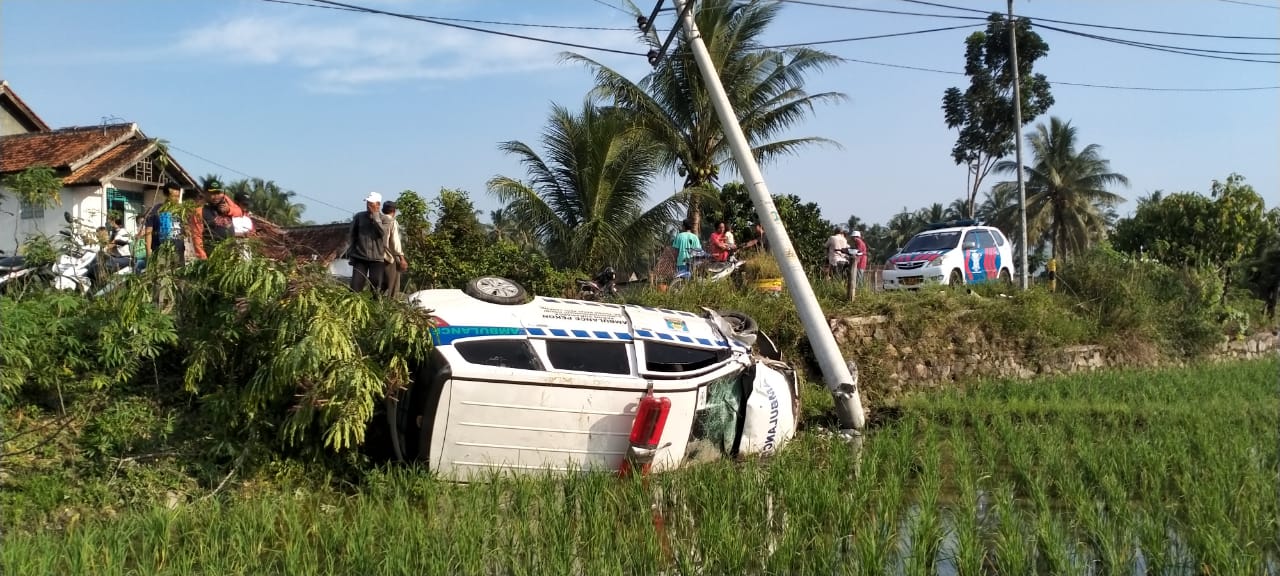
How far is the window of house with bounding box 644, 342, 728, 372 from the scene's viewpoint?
8.64 metres

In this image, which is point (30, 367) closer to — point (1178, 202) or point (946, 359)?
point (946, 359)

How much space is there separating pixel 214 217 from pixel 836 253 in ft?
37.0

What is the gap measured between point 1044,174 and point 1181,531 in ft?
113

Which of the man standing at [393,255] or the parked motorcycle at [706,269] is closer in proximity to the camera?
the man standing at [393,255]

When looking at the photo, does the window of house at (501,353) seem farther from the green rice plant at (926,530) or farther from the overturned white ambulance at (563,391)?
the green rice plant at (926,530)

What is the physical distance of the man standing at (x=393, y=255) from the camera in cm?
996

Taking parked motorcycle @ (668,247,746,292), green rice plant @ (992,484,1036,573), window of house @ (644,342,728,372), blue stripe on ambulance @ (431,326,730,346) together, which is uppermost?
parked motorcycle @ (668,247,746,292)

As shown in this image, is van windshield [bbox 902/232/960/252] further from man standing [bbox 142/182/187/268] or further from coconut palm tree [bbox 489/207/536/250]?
man standing [bbox 142/182/187/268]

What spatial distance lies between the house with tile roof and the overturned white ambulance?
14.9 meters

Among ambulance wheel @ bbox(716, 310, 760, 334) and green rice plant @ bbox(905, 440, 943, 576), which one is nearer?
green rice plant @ bbox(905, 440, 943, 576)

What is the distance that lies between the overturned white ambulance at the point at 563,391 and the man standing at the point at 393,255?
1.77m

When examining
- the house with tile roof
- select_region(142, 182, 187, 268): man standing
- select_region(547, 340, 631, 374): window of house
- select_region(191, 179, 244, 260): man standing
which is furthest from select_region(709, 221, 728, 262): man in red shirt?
the house with tile roof

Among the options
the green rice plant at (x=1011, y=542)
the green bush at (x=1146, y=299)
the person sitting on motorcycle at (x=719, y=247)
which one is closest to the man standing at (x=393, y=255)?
the green rice plant at (x=1011, y=542)

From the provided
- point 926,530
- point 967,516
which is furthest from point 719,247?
point 926,530
